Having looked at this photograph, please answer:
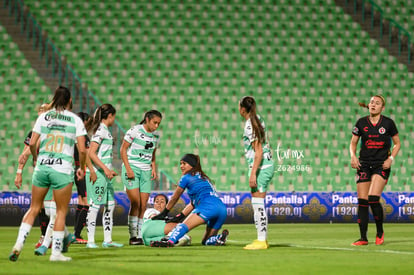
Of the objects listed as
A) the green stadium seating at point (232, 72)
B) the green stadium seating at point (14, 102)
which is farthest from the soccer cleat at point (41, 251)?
the green stadium seating at point (232, 72)

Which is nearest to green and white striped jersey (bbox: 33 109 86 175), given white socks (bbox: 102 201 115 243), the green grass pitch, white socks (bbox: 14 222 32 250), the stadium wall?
white socks (bbox: 14 222 32 250)

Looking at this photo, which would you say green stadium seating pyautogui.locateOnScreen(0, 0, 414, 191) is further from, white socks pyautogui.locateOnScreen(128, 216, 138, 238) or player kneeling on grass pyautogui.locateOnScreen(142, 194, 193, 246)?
player kneeling on grass pyautogui.locateOnScreen(142, 194, 193, 246)

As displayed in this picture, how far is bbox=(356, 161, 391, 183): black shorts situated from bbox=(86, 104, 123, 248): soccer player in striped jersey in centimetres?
381

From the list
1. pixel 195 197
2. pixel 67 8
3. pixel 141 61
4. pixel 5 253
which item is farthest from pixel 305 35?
pixel 5 253

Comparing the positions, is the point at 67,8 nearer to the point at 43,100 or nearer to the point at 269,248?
the point at 43,100

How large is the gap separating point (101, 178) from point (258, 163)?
8.38 ft

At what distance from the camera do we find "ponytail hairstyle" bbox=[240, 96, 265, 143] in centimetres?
1027

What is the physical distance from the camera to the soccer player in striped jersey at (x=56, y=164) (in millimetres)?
→ 8086

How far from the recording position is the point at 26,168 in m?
22.5

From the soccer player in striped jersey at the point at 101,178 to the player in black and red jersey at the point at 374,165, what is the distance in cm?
379

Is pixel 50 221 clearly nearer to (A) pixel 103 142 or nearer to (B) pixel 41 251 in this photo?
(B) pixel 41 251

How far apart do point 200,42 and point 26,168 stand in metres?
8.17

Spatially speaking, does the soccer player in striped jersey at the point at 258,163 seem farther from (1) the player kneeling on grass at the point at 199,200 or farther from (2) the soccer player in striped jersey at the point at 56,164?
(2) the soccer player in striped jersey at the point at 56,164

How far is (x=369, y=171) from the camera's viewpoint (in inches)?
446
